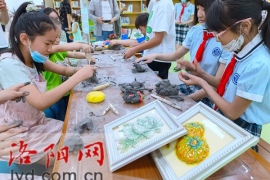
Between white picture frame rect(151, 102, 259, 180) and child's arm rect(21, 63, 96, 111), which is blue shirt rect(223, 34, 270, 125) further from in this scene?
child's arm rect(21, 63, 96, 111)

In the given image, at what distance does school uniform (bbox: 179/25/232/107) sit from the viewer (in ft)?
4.83

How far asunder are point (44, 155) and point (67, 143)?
40cm

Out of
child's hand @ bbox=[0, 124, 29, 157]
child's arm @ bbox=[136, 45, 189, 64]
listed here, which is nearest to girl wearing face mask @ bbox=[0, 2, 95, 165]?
child's hand @ bbox=[0, 124, 29, 157]

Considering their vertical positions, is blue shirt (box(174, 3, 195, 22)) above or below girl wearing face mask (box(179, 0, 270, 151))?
above

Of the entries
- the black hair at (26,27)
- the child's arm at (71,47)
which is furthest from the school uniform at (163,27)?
the black hair at (26,27)

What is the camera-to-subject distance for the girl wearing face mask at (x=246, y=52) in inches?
36.3

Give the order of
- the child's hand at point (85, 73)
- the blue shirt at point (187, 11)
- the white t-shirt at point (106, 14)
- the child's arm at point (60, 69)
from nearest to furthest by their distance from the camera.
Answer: the child's hand at point (85, 73)
the child's arm at point (60, 69)
the white t-shirt at point (106, 14)
the blue shirt at point (187, 11)

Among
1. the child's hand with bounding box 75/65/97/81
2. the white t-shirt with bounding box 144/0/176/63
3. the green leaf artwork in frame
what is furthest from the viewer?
the white t-shirt with bounding box 144/0/176/63

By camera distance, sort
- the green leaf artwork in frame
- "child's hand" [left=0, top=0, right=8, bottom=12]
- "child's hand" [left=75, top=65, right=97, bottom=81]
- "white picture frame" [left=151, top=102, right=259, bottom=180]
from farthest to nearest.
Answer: "child's hand" [left=0, top=0, right=8, bottom=12] → "child's hand" [left=75, top=65, right=97, bottom=81] → the green leaf artwork in frame → "white picture frame" [left=151, top=102, right=259, bottom=180]

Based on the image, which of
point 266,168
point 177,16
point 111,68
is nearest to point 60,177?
point 266,168

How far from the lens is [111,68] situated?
1861 mm

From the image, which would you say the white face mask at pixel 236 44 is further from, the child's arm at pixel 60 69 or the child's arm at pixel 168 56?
the child's arm at pixel 60 69

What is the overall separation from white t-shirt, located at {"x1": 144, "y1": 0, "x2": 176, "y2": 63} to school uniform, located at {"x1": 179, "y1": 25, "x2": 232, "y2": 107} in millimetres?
286

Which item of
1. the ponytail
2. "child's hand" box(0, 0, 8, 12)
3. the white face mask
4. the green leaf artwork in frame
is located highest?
"child's hand" box(0, 0, 8, 12)
